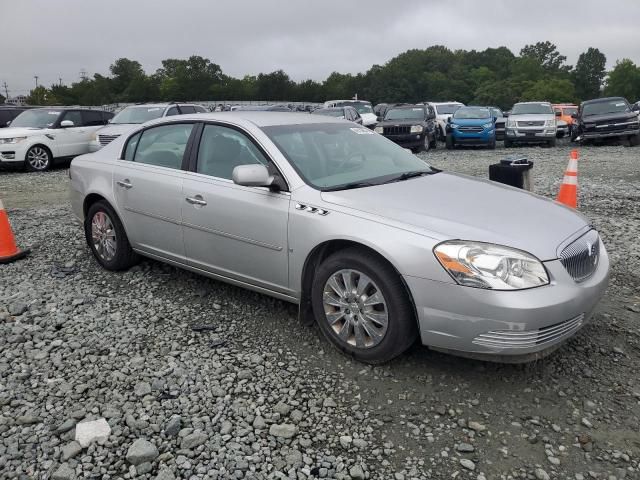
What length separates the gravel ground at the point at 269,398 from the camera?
107 inches

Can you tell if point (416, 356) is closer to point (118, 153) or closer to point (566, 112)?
point (118, 153)

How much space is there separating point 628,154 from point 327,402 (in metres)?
16.3

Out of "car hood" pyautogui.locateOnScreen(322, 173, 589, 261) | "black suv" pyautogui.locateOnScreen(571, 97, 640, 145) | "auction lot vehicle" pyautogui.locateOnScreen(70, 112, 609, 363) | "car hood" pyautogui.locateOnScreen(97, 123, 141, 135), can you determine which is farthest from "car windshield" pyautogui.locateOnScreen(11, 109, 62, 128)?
"black suv" pyautogui.locateOnScreen(571, 97, 640, 145)

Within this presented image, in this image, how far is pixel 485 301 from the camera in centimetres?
302

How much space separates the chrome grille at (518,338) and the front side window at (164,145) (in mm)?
2825

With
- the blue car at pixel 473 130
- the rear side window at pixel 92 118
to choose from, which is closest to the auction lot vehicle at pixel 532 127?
the blue car at pixel 473 130

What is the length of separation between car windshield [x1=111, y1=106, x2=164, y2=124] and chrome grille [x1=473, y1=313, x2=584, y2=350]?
13440mm

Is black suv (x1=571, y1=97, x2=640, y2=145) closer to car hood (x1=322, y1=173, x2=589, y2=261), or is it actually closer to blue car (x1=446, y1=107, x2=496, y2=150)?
blue car (x1=446, y1=107, x2=496, y2=150)

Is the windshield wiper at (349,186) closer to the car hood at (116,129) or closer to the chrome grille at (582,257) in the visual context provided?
the chrome grille at (582,257)

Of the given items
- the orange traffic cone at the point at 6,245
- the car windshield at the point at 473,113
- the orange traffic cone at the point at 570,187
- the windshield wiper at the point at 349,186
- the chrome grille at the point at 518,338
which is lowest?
the orange traffic cone at the point at 6,245

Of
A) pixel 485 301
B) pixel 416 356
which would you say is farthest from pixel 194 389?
pixel 485 301

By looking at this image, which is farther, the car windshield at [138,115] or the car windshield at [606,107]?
the car windshield at [606,107]

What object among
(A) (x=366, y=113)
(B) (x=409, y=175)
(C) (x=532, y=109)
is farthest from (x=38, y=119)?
(C) (x=532, y=109)

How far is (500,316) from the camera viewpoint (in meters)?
3.00
